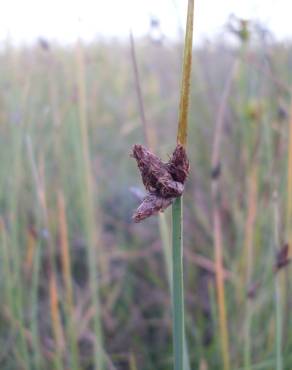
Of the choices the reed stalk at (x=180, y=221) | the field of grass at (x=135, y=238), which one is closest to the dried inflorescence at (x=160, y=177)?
the reed stalk at (x=180, y=221)

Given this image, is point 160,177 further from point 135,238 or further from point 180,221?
point 135,238

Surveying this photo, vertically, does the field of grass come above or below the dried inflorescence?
below

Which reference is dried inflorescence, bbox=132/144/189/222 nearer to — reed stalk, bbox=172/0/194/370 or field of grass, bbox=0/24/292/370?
reed stalk, bbox=172/0/194/370

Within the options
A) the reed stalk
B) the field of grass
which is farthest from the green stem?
the field of grass

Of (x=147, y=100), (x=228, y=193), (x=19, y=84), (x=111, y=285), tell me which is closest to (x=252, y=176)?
(x=228, y=193)

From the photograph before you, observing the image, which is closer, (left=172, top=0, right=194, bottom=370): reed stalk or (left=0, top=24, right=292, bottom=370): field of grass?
(left=172, top=0, right=194, bottom=370): reed stalk

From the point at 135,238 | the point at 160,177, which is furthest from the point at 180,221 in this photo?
the point at 135,238
